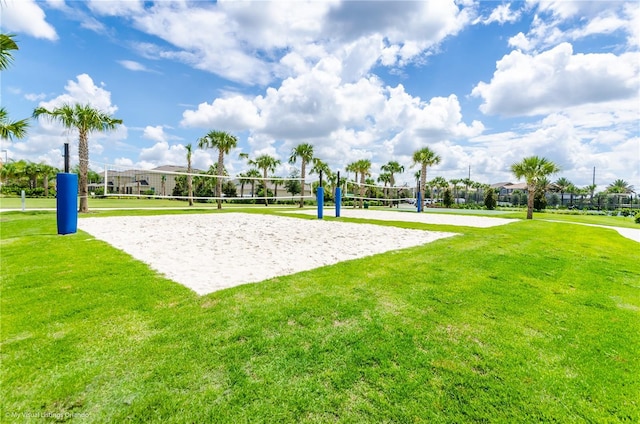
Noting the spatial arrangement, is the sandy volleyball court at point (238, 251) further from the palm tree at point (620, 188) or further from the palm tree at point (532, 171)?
the palm tree at point (620, 188)

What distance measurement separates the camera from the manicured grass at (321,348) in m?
1.64

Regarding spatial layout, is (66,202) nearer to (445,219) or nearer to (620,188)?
(445,219)

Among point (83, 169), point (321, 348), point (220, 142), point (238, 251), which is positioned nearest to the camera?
point (321, 348)

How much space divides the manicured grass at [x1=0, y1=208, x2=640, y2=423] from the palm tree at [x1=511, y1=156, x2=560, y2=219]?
1456 cm

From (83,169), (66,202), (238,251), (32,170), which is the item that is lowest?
(238,251)

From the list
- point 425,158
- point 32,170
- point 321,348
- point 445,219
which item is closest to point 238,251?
point 321,348

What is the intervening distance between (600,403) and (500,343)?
64 cm

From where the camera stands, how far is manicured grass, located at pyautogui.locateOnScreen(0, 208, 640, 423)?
1642 mm

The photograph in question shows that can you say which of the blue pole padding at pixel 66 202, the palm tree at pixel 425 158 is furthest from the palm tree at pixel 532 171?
the blue pole padding at pixel 66 202

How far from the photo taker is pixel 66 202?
6.93 m

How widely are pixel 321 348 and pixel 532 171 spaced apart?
1882 cm

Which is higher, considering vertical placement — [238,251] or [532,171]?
[532,171]

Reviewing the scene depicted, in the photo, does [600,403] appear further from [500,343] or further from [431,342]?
[431,342]

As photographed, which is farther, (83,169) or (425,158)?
(425,158)
